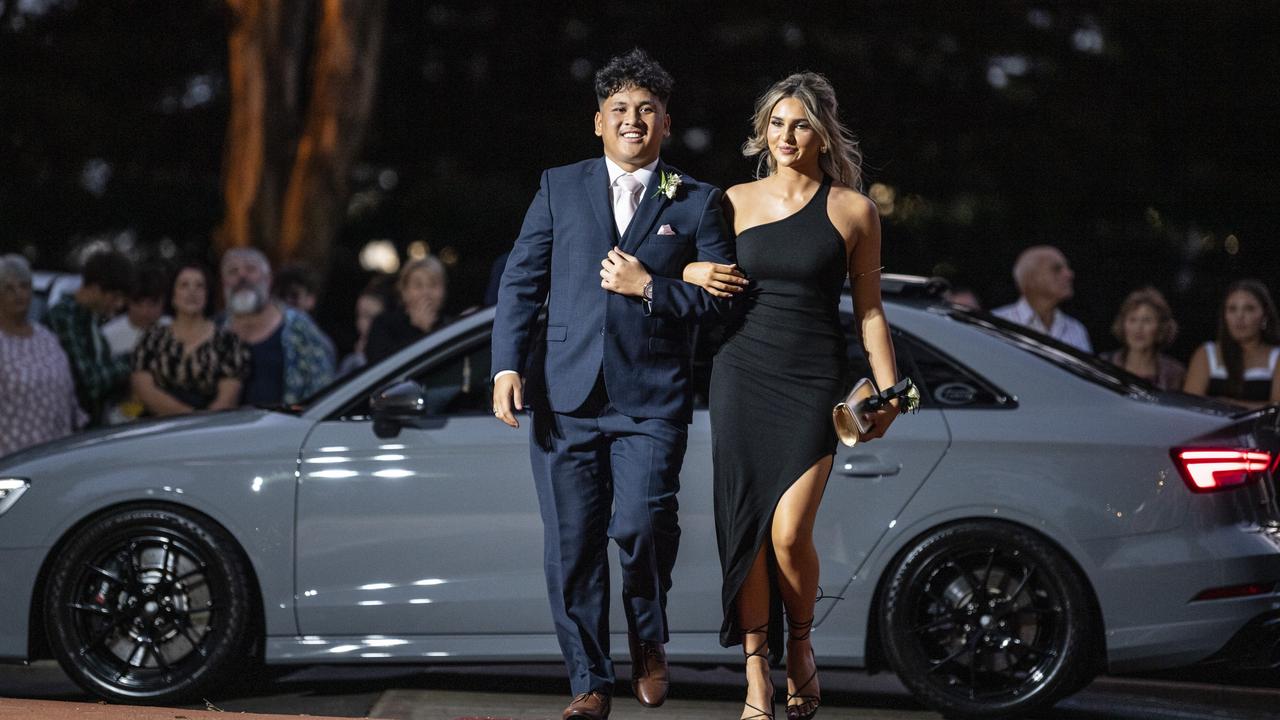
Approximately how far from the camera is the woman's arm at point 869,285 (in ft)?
16.4

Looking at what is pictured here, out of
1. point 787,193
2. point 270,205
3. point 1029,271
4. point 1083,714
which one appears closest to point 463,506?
point 787,193

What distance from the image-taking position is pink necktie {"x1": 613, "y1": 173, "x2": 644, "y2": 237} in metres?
5.04

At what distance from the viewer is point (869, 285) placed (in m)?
5.06

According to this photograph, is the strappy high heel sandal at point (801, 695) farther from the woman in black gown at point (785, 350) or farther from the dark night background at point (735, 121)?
the dark night background at point (735, 121)

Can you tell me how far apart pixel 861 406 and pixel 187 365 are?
454 centimetres

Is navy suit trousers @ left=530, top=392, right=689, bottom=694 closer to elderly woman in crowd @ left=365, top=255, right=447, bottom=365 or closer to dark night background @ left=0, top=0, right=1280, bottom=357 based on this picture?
elderly woman in crowd @ left=365, top=255, right=447, bottom=365

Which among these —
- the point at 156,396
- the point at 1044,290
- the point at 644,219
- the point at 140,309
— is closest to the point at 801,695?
the point at 644,219

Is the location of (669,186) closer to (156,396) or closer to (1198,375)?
(156,396)

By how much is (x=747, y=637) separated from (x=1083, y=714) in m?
2.03

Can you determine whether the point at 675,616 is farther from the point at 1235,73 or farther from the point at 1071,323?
the point at 1235,73

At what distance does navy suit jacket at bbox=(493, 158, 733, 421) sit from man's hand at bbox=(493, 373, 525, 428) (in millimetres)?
45

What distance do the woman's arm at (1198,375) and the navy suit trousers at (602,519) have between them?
4.64m

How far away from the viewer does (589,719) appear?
195 inches

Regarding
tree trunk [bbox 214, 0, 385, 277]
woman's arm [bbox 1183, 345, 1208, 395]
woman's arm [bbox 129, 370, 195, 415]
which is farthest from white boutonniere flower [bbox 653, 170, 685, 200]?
tree trunk [bbox 214, 0, 385, 277]
